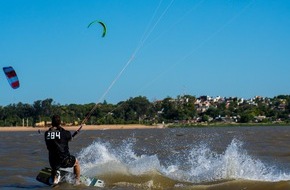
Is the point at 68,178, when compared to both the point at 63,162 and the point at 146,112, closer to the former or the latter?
the point at 63,162

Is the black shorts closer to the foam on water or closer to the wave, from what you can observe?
the wave

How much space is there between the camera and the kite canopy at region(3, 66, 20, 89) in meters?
15.9

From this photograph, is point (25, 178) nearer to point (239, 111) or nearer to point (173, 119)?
point (173, 119)

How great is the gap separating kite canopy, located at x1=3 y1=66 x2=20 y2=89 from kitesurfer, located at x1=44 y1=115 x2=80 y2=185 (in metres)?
4.37

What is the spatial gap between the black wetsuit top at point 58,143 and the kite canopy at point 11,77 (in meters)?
4.38

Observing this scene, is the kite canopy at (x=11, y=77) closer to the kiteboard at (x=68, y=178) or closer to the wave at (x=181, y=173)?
the wave at (x=181, y=173)

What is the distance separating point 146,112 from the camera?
147750 mm

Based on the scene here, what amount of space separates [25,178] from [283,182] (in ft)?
21.3

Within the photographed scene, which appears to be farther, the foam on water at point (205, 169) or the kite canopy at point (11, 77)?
the kite canopy at point (11, 77)

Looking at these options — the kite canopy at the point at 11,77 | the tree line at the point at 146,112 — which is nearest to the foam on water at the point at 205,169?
the kite canopy at the point at 11,77

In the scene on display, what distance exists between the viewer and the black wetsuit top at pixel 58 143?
11.9 m

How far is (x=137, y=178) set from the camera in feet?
43.0

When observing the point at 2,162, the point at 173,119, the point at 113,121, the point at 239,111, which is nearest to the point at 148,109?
the point at 173,119

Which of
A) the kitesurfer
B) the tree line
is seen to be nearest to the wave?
the kitesurfer
